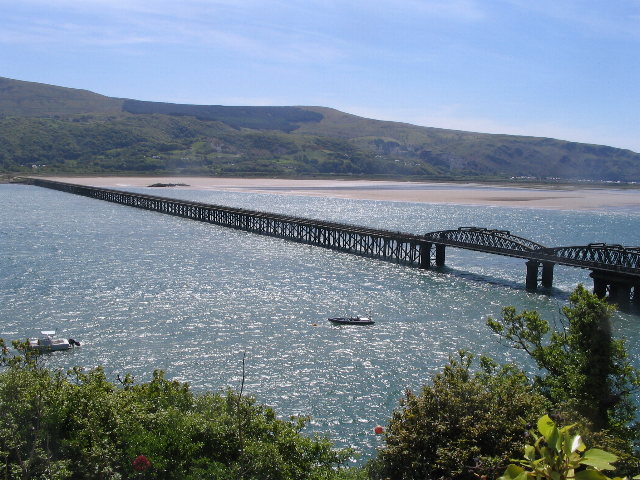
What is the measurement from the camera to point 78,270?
6322cm

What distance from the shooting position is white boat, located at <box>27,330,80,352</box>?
1390 inches

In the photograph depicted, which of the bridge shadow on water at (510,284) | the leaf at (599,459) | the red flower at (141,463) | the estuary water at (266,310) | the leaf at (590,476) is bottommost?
the estuary water at (266,310)

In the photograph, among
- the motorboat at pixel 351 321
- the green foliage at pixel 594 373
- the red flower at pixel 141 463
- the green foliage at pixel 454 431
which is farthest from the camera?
the motorboat at pixel 351 321

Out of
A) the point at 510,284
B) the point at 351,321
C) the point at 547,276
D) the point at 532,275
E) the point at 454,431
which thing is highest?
the point at 454,431

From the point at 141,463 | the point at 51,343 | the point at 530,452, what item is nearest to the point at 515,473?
the point at 530,452

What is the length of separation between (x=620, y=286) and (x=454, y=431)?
41.7 meters

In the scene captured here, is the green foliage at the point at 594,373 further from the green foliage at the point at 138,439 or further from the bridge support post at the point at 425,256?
the bridge support post at the point at 425,256

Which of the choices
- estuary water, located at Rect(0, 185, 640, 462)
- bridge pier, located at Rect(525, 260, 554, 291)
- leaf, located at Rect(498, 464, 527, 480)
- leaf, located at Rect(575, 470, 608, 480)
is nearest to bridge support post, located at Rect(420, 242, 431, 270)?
estuary water, located at Rect(0, 185, 640, 462)

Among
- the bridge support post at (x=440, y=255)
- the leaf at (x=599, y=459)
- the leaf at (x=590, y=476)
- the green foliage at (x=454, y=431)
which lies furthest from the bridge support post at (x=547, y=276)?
the leaf at (x=590, y=476)

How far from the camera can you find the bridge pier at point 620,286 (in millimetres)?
53156

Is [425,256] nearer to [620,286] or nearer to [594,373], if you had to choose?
[620,286]

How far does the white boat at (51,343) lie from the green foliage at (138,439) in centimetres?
1562

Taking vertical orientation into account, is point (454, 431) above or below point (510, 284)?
above

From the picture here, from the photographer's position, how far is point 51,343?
36.1 metres
